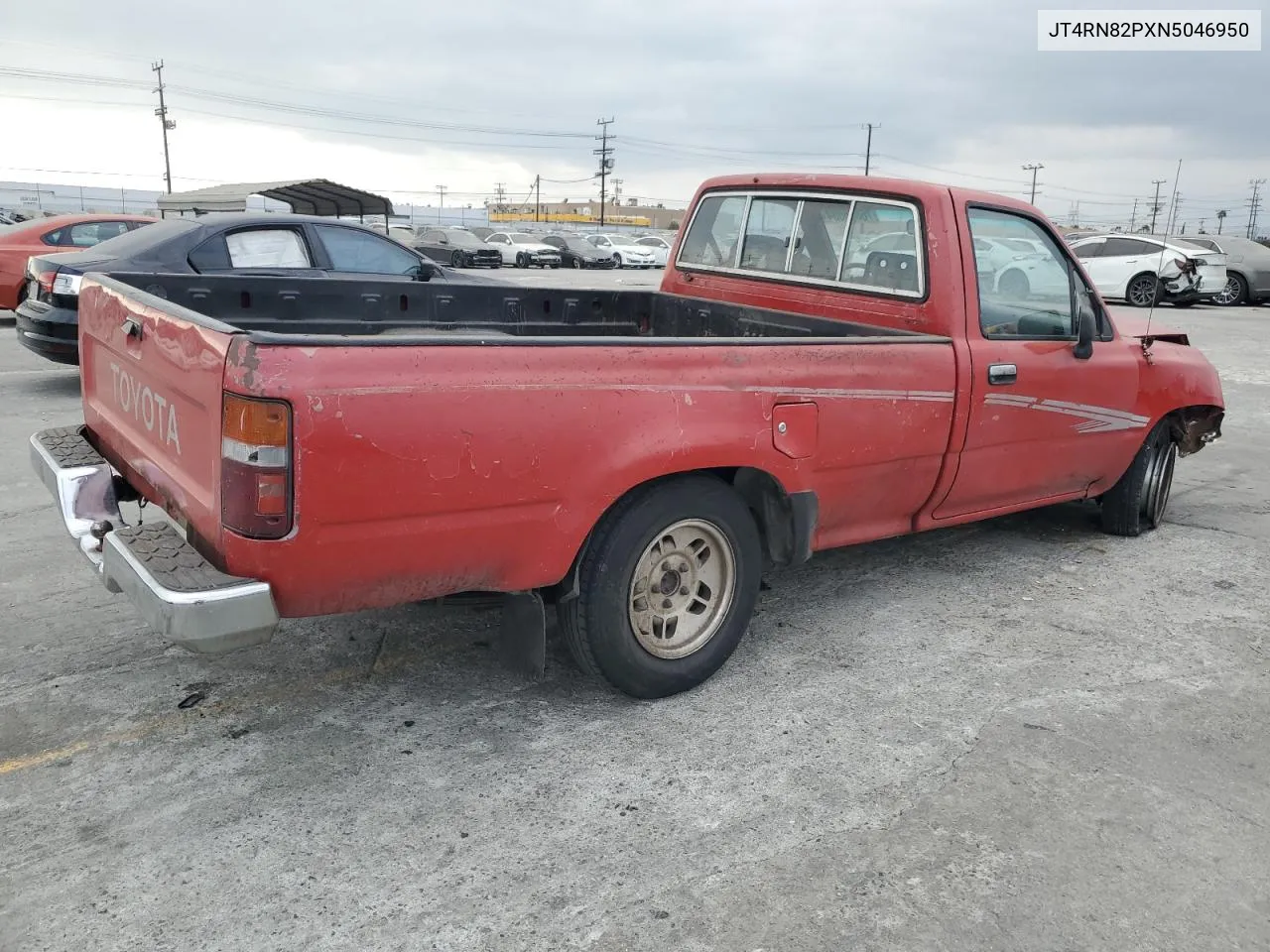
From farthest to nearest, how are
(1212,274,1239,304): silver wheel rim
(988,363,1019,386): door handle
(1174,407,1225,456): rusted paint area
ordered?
1. (1212,274,1239,304): silver wheel rim
2. (1174,407,1225,456): rusted paint area
3. (988,363,1019,386): door handle

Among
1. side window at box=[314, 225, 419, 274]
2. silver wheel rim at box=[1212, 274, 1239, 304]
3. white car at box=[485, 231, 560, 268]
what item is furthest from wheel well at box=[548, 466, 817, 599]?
white car at box=[485, 231, 560, 268]

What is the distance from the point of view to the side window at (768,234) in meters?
4.77

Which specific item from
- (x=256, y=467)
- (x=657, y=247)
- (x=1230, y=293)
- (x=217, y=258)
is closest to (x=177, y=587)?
(x=256, y=467)

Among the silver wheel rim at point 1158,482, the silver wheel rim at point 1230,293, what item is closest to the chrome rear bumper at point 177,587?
the silver wheel rim at point 1158,482

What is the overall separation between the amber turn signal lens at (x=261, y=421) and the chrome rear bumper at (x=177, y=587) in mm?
373

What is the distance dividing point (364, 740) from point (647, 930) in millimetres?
1224

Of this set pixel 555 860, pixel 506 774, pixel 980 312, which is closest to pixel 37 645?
pixel 506 774

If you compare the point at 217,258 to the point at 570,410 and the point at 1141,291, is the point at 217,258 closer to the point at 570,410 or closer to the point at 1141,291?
the point at 570,410

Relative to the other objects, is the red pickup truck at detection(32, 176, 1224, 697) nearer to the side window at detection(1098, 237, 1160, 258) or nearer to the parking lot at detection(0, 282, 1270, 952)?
the parking lot at detection(0, 282, 1270, 952)

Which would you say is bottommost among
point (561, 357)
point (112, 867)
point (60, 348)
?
point (112, 867)

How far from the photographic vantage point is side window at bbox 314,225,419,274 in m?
8.09

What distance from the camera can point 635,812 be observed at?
284 centimetres

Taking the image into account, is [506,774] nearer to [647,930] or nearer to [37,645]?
[647,930]

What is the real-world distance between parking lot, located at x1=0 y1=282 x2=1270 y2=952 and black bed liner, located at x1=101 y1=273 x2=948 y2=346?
125 centimetres
